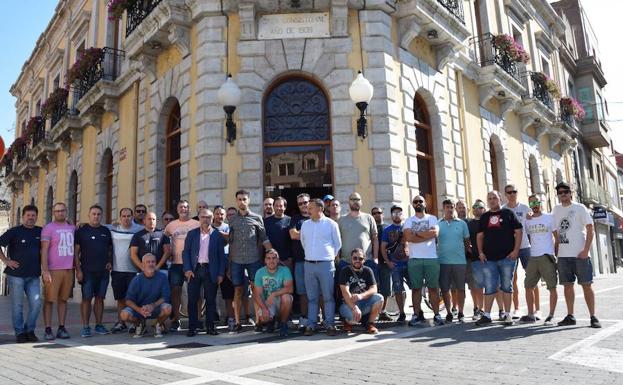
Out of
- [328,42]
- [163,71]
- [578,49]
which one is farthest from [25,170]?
[578,49]

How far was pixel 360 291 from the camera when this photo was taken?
637 cm

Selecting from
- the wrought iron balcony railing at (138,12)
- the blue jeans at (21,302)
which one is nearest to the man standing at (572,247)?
the blue jeans at (21,302)

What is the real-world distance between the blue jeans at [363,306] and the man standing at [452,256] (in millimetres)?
1304

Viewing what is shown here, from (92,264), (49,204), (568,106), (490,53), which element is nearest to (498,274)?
(92,264)

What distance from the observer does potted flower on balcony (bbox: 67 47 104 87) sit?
14703 millimetres

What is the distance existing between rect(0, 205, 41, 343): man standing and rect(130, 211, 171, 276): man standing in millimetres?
1294

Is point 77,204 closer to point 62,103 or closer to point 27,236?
point 62,103

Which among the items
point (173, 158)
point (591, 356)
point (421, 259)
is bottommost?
point (591, 356)

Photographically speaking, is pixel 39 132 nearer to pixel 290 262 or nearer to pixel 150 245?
pixel 150 245

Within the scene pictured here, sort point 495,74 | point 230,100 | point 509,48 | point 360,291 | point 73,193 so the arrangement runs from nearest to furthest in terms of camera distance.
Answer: point 360,291 < point 230,100 < point 495,74 < point 509,48 < point 73,193

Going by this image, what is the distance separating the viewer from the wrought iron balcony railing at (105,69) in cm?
1443

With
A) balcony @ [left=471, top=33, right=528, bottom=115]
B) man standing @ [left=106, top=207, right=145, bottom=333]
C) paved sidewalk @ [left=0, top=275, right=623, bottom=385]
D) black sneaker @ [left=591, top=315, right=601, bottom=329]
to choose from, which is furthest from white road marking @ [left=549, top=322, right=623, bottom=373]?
balcony @ [left=471, top=33, right=528, bottom=115]

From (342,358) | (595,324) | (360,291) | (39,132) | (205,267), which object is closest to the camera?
(342,358)

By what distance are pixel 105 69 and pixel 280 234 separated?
1040 centimetres
